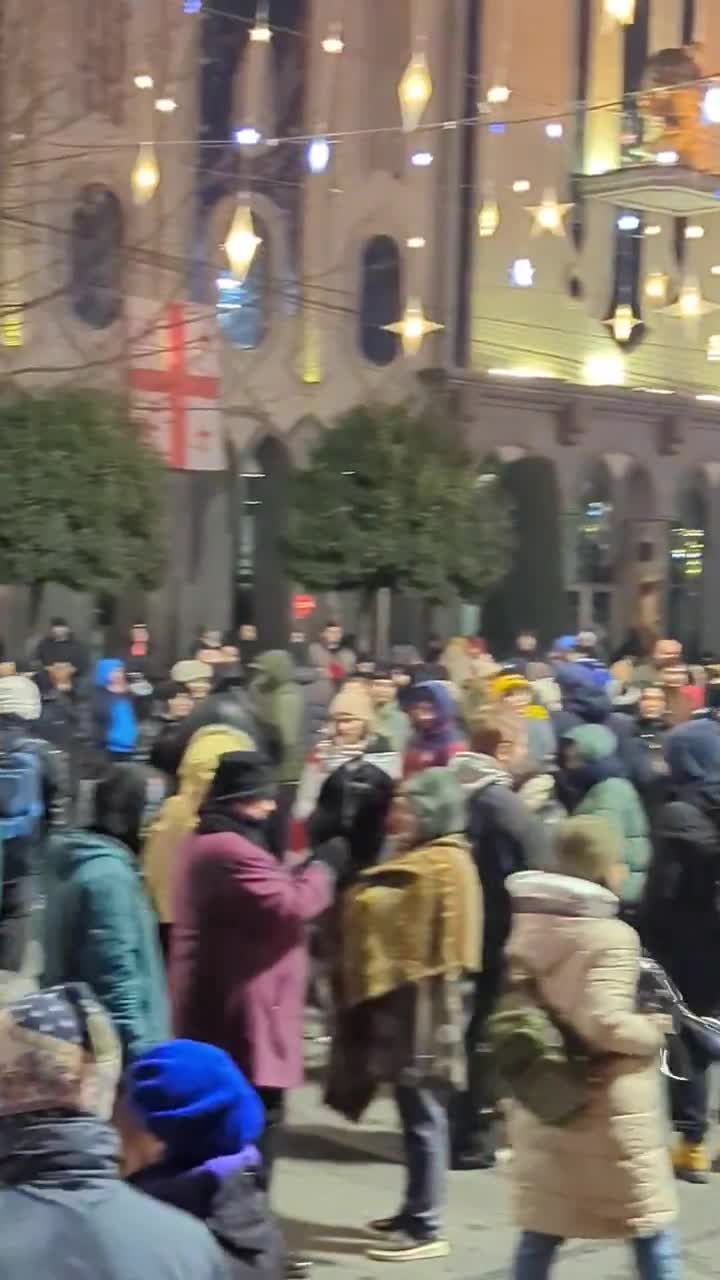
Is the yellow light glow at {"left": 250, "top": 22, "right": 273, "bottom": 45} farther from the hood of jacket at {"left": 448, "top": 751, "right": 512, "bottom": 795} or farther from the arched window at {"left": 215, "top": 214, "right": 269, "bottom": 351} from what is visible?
the hood of jacket at {"left": 448, "top": 751, "right": 512, "bottom": 795}

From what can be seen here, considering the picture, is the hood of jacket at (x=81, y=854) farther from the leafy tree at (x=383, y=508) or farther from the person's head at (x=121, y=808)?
the leafy tree at (x=383, y=508)

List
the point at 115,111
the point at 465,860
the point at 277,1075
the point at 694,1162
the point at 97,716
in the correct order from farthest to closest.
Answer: the point at 115,111 < the point at 97,716 < the point at 694,1162 < the point at 465,860 < the point at 277,1075

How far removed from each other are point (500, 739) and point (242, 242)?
17.7m

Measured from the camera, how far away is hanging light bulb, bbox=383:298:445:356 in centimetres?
2739

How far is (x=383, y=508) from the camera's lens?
22.5m

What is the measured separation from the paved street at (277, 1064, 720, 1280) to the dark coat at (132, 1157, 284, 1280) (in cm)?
273

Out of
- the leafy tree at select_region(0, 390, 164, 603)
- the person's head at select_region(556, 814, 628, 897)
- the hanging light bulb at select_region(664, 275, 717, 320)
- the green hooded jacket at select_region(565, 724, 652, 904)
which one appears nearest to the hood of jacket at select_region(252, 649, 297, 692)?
the green hooded jacket at select_region(565, 724, 652, 904)

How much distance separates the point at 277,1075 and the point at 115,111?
20.5 metres

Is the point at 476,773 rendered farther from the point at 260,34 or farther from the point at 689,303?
the point at 689,303

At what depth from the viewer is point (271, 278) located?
1023 inches

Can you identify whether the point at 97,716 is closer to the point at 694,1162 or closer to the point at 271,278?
the point at 694,1162

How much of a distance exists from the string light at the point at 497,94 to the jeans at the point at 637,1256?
24.7 meters

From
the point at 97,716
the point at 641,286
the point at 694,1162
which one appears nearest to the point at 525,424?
the point at 641,286

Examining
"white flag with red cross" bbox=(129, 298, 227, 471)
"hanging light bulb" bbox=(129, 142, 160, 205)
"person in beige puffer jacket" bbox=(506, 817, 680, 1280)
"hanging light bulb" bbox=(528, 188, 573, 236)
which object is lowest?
"person in beige puffer jacket" bbox=(506, 817, 680, 1280)
